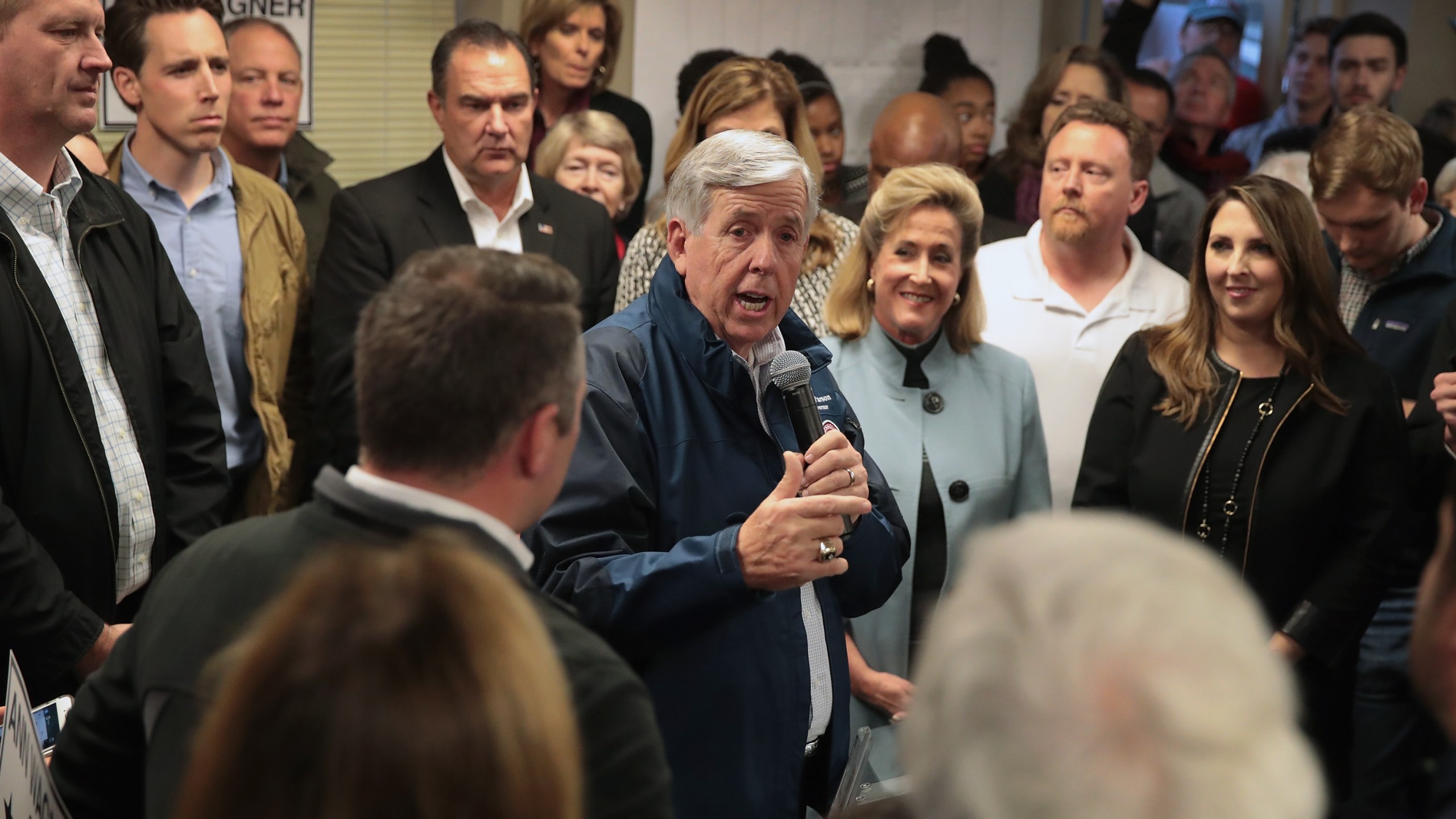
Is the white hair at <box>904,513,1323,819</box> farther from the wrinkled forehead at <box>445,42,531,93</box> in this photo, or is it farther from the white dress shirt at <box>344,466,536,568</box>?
the wrinkled forehead at <box>445,42,531,93</box>

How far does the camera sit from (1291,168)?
473 centimetres

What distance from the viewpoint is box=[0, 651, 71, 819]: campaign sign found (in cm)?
144

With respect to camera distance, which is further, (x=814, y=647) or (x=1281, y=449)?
(x=1281, y=449)

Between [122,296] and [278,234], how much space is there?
3.47 feet

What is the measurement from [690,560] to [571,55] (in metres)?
3.17

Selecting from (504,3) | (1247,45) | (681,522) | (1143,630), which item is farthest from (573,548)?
(1247,45)

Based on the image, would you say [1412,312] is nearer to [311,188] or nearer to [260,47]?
[311,188]

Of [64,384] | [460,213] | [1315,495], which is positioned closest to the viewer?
[64,384]

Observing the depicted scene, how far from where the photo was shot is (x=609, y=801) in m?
1.21

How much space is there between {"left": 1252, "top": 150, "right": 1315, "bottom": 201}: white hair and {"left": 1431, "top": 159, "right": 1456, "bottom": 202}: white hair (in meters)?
0.39

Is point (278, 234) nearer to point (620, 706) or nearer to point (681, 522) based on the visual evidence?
point (681, 522)

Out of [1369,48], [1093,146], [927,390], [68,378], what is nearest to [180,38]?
[68,378]

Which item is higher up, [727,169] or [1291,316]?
[727,169]

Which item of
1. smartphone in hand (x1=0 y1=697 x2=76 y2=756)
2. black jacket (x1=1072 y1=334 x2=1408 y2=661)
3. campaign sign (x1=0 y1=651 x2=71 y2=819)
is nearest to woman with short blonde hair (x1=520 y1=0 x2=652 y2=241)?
black jacket (x1=1072 y1=334 x2=1408 y2=661)
